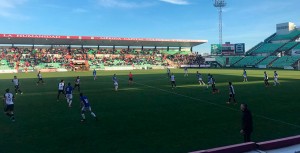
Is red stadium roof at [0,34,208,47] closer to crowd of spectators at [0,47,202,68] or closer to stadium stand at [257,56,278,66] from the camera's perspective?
crowd of spectators at [0,47,202,68]

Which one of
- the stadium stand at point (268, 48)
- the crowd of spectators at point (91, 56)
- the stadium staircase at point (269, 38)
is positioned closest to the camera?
the crowd of spectators at point (91, 56)

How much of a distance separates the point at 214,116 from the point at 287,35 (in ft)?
358

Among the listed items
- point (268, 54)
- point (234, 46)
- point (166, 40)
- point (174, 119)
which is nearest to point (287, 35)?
point (268, 54)

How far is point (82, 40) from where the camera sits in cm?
8750

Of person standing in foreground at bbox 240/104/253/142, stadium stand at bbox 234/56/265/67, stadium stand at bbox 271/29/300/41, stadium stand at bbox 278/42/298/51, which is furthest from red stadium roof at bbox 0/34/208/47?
person standing in foreground at bbox 240/104/253/142

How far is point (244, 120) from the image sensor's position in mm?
11062

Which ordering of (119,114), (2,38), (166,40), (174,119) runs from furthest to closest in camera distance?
(166,40), (2,38), (119,114), (174,119)

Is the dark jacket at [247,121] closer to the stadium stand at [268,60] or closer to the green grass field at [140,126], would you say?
the green grass field at [140,126]

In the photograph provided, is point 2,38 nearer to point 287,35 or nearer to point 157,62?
point 157,62

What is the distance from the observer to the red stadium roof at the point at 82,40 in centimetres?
7848

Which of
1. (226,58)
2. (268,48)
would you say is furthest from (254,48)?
(226,58)

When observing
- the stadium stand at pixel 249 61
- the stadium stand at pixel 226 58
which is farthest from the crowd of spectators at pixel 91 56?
the stadium stand at pixel 249 61

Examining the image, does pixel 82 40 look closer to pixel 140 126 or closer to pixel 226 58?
pixel 226 58

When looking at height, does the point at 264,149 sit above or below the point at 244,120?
below
